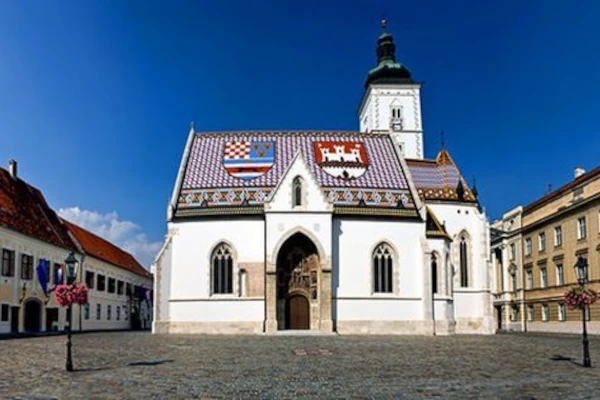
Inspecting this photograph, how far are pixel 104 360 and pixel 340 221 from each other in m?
22.1

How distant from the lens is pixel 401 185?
1698 inches

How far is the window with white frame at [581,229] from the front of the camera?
48219 millimetres

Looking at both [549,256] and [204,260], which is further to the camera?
[549,256]

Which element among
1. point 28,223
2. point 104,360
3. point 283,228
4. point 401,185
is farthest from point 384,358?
point 28,223

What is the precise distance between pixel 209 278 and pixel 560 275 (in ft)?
97.8

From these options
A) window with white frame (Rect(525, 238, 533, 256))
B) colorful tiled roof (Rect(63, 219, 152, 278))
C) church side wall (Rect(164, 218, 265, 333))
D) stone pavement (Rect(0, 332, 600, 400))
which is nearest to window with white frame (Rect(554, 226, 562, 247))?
window with white frame (Rect(525, 238, 533, 256))

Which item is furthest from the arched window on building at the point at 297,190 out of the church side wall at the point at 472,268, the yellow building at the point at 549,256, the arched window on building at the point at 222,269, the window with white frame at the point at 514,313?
the window with white frame at the point at 514,313

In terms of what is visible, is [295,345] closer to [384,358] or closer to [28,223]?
[384,358]

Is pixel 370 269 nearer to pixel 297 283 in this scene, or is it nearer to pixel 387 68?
pixel 297 283

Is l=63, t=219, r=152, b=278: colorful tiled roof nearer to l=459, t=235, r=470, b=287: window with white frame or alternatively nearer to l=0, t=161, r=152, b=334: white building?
l=0, t=161, r=152, b=334: white building

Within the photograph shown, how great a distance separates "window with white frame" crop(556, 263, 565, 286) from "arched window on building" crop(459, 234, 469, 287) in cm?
1172

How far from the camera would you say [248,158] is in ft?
144

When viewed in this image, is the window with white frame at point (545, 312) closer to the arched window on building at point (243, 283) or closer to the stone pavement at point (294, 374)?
the arched window on building at point (243, 283)

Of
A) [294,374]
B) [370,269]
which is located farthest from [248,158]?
[294,374]
